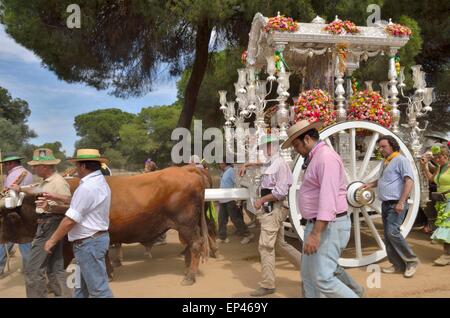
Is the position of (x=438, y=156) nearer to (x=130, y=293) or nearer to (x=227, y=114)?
(x=227, y=114)

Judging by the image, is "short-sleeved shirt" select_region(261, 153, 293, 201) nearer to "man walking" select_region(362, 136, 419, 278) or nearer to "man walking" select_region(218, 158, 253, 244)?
"man walking" select_region(362, 136, 419, 278)

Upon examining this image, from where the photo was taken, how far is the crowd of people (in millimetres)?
3244

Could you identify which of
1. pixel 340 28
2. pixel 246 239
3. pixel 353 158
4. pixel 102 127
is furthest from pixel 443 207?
pixel 102 127

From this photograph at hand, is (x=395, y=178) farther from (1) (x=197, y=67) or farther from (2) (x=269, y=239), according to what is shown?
(1) (x=197, y=67)

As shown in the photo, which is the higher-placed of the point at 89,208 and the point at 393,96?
the point at 393,96

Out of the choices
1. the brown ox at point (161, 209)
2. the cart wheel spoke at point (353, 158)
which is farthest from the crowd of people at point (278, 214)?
the brown ox at point (161, 209)

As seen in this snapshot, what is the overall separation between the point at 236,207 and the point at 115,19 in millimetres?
6561

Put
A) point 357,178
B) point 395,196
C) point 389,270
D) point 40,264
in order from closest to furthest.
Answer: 1. point 40,264
2. point 395,196
3. point 389,270
4. point 357,178

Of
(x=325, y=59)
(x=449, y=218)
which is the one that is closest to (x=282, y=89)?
(x=325, y=59)

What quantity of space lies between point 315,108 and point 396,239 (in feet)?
6.83

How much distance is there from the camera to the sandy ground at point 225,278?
4.89 metres

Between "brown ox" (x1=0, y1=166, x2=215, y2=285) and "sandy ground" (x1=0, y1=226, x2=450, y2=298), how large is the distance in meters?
0.35

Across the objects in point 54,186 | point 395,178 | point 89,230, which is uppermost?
point 54,186

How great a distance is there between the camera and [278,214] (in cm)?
475
